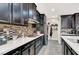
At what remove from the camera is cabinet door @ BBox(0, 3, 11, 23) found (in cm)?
222

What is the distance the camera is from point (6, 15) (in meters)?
2.44

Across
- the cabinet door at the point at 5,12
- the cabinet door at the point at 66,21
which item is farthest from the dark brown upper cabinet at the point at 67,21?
the cabinet door at the point at 5,12

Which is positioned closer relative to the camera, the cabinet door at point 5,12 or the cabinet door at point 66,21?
the cabinet door at point 5,12

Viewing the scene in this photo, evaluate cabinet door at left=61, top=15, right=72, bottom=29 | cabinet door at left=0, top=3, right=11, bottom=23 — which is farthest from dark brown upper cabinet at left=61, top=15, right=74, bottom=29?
cabinet door at left=0, top=3, right=11, bottom=23

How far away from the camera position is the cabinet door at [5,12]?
2.22 m

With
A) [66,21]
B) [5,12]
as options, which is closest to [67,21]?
[66,21]

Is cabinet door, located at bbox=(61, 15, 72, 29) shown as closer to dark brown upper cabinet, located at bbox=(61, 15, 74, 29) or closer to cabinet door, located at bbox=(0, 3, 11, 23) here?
dark brown upper cabinet, located at bbox=(61, 15, 74, 29)

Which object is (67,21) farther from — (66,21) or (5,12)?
(5,12)

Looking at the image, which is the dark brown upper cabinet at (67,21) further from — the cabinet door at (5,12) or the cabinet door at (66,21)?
the cabinet door at (5,12)

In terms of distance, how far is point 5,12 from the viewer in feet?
7.82

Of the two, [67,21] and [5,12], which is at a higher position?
[67,21]

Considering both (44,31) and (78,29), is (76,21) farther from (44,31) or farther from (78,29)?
(44,31)
